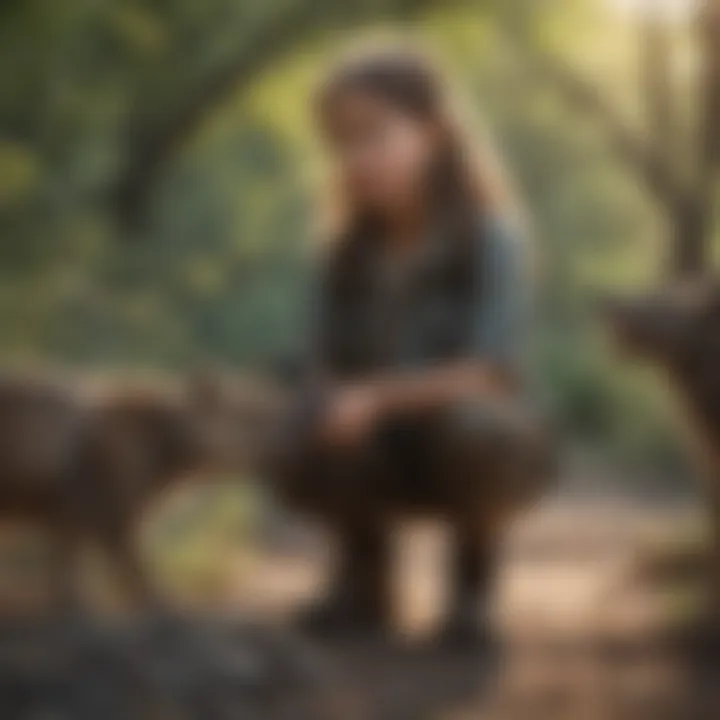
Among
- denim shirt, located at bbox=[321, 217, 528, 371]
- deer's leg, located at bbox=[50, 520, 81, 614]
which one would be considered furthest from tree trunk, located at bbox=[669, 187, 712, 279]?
deer's leg, located at bbox=[50, 520, 81, 614]

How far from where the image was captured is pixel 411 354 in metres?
1.29

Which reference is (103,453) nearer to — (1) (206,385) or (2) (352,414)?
(1) (206,385)

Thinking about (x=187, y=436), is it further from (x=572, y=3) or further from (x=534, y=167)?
(x=572, y=3)

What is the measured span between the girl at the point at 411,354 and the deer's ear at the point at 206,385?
9 cm

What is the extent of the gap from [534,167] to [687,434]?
0.93 ft

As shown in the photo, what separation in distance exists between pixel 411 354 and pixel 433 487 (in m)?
0.12

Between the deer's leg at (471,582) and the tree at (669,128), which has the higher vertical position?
the tree at (669,128)

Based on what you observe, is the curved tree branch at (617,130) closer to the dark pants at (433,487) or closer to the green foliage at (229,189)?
the green foliage at (229,189)

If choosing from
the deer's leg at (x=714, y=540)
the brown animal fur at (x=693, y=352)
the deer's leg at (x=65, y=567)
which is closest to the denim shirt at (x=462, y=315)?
the brown animal fur at (x=693, y=352)

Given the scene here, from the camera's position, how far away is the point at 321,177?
133cm

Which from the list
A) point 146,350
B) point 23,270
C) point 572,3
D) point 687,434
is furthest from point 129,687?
point 572,3

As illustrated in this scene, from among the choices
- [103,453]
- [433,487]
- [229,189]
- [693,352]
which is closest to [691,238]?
[693,352]

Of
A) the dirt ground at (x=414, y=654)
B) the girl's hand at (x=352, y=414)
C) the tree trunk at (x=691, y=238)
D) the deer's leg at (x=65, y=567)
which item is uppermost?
the tree trunk at (x=691, y=238)

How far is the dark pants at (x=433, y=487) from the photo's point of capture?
1271 mm
